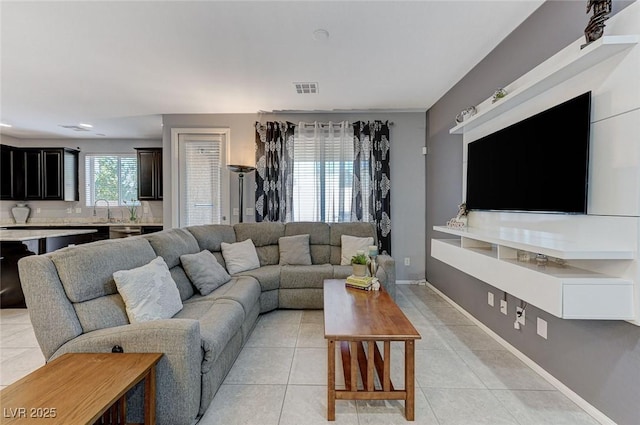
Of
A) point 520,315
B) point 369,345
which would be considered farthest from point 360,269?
point 520,315

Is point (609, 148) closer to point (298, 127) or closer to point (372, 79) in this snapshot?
point (372, 79)

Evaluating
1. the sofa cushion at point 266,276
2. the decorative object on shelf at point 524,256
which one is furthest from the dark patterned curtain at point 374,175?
the decorative object on shelf at point 524,256

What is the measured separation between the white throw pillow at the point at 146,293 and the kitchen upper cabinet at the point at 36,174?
5512 mm

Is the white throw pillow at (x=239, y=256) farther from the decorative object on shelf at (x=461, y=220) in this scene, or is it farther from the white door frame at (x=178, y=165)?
the decorative object on shelf at (x=461, y=220)

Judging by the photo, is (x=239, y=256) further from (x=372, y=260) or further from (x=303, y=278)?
(x=372, y=260)

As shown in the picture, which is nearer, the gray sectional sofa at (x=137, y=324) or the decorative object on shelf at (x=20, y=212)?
the gray sectional sofa at (x=137, y=324)

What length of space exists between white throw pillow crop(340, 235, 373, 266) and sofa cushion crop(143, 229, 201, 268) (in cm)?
178

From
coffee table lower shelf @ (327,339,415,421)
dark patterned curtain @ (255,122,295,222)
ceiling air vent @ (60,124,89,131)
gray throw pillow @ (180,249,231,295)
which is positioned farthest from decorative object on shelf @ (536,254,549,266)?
ceiling air vent @ (60,124,89,131)

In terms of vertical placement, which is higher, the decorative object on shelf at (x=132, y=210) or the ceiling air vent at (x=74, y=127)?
the ceiling air vent at (x=74, y=127)

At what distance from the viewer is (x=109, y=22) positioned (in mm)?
2320

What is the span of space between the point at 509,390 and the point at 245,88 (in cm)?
389

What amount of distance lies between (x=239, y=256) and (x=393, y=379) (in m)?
2.18

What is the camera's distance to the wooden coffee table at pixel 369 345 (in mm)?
1684

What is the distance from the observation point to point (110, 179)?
6297 millimetres
